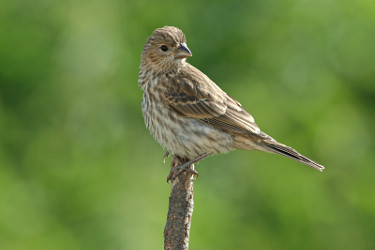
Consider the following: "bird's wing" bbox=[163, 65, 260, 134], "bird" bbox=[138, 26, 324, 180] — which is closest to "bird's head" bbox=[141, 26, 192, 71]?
"bird" bbox=[138, 26, 324, 180]

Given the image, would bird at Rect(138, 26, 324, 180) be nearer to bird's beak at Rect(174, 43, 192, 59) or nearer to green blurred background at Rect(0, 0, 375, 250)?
bird's beak at Rect(174, 43, 192, 59)

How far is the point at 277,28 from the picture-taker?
8414mm

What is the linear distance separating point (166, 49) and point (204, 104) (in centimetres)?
59

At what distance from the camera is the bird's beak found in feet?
19.9

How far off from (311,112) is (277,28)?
116 cm

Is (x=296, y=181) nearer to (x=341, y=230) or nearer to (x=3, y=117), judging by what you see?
(x=341, y=230)

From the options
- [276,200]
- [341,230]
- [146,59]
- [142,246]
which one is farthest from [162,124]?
[341,230]

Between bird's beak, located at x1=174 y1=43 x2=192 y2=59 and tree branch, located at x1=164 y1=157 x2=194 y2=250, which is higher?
bird's beak, located at x1=174 y1=43 x2=192 y2=59

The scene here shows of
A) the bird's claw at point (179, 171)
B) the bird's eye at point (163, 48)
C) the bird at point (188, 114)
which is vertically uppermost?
the bird's eye at point (163, 48)

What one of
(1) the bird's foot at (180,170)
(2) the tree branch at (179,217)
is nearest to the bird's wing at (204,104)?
(1) the bird's foot at (180,170)

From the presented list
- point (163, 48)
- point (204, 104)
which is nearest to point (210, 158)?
point (204, 104)

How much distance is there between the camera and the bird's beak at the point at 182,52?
605 centimetres

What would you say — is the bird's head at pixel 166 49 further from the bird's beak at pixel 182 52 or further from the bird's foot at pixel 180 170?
the bird's foot at pixel 180 170

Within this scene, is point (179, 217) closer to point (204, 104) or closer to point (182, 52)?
point (204, 104)
